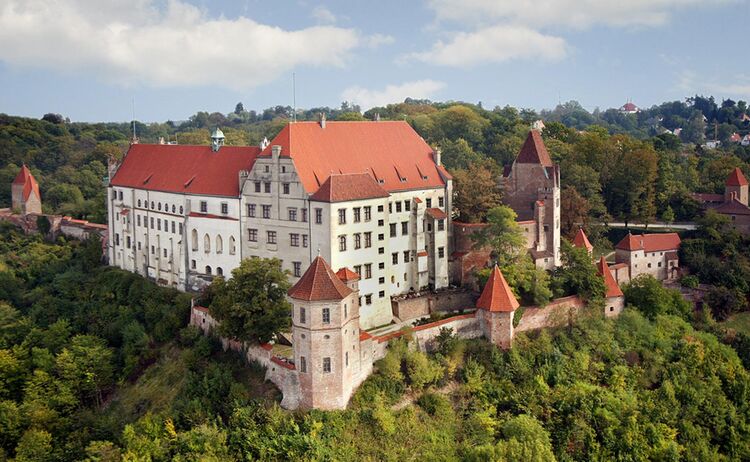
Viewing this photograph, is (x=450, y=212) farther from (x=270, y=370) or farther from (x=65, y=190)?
(x=65, y=190)

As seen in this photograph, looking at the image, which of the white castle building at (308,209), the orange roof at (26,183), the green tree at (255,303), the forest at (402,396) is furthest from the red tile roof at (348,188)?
the orange roof at (26,183)

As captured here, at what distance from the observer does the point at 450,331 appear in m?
48.1

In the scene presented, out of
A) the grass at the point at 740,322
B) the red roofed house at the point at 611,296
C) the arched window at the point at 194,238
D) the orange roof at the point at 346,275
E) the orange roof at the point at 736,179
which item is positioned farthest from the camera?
the orange roof at the point at 736,179

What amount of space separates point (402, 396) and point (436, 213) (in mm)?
16094

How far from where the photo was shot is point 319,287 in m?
41.2

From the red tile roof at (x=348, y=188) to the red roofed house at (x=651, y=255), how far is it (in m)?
22.8

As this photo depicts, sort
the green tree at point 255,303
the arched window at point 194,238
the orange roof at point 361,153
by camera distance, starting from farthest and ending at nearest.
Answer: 1. the arched window at point 194,238
2. the orange roof at point 361,153
3. the green tree at point 255,303

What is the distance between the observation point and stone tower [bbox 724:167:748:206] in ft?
243

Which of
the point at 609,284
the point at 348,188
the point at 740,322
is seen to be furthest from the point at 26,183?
the point at 740,322

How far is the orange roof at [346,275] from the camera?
153 feet

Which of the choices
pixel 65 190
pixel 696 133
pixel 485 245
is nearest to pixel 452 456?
pixel 485 245

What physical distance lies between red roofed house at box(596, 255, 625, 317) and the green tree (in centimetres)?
2399

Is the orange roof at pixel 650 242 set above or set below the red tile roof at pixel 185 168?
below

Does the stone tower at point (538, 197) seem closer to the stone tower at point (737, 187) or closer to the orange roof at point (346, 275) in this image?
the orange roof at point (346, 275)
